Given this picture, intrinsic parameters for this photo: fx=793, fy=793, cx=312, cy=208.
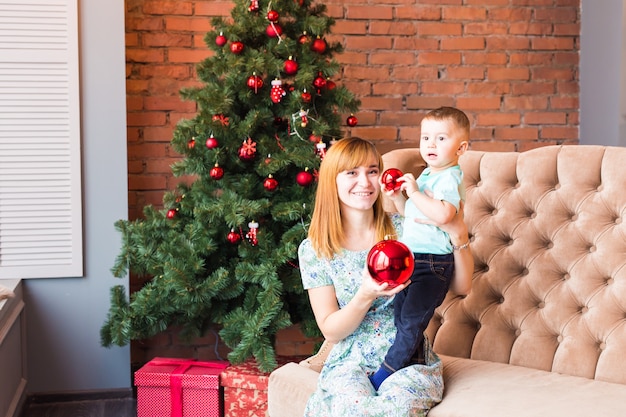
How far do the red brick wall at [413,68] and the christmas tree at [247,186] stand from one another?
0.63 metres

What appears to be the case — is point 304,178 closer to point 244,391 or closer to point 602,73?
point 244,391

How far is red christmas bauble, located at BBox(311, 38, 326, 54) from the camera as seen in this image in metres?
3.26

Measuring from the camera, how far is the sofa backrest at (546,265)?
2.53m

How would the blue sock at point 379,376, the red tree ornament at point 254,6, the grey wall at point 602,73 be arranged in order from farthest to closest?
1. the grey wall at point 602,73
2. the red tree ornament at point 254,6
3. the blue sock at point 379,376

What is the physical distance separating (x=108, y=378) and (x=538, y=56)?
273 cm

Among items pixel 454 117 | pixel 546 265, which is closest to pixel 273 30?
pixel 454 117

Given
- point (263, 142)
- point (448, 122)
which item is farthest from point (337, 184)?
point (263, 142)

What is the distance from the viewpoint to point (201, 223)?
319cm

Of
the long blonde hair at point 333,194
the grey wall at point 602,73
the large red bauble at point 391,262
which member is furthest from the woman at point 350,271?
the grey wall at point 602,73

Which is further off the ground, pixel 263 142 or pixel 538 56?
pixel 538 56

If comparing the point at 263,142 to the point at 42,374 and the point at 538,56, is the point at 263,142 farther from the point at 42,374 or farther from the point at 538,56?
the point at 538,56

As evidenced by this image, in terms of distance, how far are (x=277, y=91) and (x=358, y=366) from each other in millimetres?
1296

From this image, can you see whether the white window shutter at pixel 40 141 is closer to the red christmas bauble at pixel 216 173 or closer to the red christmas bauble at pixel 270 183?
the red christmas bauble at pixel 216 173

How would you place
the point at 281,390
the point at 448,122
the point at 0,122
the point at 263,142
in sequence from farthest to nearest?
the point at 0,122 < the point at 263,142 < the point at 281,390 < the point at 448,122
